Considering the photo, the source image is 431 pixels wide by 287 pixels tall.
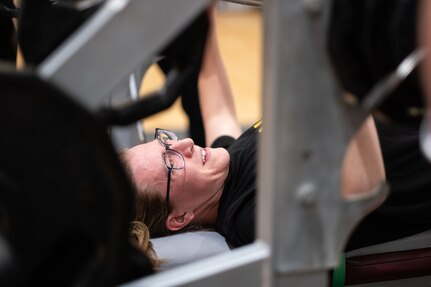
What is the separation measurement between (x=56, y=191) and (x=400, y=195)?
1.08m

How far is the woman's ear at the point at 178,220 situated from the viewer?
1710 mm

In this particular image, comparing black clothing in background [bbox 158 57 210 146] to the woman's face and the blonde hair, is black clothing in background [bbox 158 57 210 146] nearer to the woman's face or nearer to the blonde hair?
the woman's face

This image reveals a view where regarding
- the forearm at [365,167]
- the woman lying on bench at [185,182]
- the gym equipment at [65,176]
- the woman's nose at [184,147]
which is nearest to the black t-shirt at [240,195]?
the woman lying on bench at [185,182]

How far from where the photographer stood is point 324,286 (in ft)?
2.83

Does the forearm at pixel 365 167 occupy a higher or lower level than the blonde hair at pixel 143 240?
higher

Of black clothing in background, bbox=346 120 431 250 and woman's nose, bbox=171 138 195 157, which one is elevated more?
woman's nose, bbox=171 138 195 157

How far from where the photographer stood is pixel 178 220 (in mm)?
1727

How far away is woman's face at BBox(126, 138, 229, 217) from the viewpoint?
5.55ft

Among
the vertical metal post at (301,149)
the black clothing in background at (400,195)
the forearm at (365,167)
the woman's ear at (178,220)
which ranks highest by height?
the vertical metal post at (301,149)

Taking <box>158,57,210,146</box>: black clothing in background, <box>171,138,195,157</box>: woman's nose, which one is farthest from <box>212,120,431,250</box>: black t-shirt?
<box>158,57,210,146</box>: black clothing in background

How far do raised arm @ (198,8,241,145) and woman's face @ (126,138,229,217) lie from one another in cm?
26

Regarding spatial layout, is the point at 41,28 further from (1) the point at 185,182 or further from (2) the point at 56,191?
(1) the point at 185,182

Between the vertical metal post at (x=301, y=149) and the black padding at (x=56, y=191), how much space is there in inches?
7.0

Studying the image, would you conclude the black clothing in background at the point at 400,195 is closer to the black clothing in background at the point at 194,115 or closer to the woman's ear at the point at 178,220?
the woman's ear at the point at 178,220
